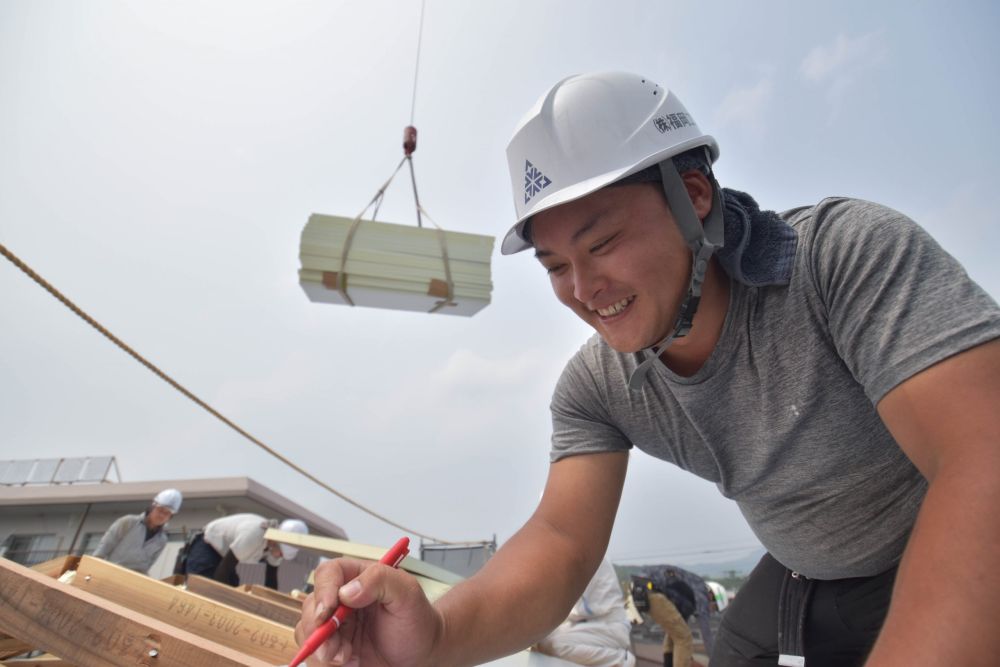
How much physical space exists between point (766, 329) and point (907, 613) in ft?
2.27

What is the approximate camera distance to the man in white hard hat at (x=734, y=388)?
791mm

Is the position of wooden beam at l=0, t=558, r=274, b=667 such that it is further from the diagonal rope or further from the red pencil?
the diagonal rope

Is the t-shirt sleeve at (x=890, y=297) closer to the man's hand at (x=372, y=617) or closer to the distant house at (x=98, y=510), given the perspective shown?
the man's hand at (x=372, y=617)

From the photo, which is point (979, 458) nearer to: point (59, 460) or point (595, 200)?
point (595, 200)

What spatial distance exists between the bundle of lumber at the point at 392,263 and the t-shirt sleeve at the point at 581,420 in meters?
1.88

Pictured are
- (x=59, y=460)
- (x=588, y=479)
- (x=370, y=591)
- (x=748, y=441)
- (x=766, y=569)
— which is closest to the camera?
(x=370, y=591)

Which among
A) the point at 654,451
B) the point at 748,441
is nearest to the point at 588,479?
the point at 654,451

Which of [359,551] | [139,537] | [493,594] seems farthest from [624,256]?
[139,537]

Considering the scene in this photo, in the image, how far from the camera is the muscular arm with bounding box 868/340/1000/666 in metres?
0.61

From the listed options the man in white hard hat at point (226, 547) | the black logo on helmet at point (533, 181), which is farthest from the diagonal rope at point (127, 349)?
the black logo on helmet at point (533, 181)

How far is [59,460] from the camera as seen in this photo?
12781 millimetres

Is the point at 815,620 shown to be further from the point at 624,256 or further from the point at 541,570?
the point at 624,256

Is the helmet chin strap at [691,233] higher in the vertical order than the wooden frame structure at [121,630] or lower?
higher

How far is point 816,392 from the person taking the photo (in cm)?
117
